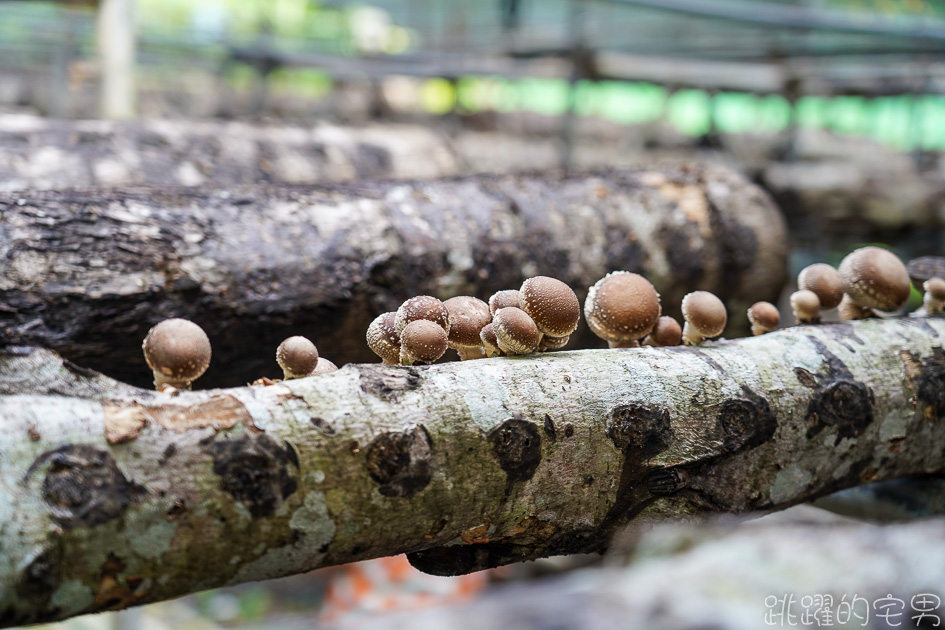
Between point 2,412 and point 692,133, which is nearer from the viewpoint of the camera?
point 2,412

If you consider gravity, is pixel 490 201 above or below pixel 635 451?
above

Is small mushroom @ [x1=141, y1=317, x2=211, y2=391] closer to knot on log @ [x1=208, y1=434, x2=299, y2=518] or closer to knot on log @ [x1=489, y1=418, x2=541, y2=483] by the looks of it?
knot on log @ [x1=208, y1=434, x2=299, y2=518]

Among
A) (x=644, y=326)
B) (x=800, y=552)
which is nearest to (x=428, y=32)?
(x=644, y=326)

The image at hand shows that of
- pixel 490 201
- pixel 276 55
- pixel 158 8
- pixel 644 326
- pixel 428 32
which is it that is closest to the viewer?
pixel 644 326

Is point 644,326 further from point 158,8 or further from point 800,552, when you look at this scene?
point 158,8

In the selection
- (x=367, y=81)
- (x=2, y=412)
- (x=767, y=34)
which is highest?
(x=767, y=34)

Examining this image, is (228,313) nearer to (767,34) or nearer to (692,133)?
(692,133)

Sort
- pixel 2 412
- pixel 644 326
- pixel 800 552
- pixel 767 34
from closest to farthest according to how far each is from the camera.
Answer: pixel 800 552 < pixel 2 412 < pixel 644 326 < pixel 767 34
